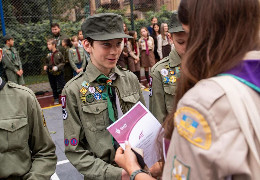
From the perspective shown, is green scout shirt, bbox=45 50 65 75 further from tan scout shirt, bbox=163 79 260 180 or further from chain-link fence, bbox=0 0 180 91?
tan scout shirt, bbox=163 79 260 180

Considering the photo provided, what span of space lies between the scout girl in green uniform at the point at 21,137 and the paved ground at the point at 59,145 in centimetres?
206

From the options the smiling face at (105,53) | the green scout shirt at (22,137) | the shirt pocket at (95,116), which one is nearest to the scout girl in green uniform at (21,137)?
the green scout shirt at (22,137)

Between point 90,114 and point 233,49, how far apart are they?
4.13 feet

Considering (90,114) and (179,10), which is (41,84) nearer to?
(90,114)

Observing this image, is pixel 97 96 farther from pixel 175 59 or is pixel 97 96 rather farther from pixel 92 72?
pixel 175 59

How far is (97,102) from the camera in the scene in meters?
2.08

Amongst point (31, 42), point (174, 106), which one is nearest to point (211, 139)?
point (174, 106)

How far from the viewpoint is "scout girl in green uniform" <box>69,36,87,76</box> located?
813cm

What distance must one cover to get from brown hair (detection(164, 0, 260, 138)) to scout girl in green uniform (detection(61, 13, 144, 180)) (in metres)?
1.09

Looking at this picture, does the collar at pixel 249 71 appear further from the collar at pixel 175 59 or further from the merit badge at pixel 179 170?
the collar at pixel 175 59

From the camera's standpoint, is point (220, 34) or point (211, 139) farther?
point (220, 34)

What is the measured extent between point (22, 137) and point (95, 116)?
497 mm

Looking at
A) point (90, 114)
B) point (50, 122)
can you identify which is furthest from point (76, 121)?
point (50, 122)

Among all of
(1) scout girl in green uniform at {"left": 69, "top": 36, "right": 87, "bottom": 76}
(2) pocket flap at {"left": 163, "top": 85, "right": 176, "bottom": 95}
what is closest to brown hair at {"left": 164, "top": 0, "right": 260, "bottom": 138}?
(2) pocket flap at {"left": 163, "top": 85, "right": 176, "bottom": 95}
